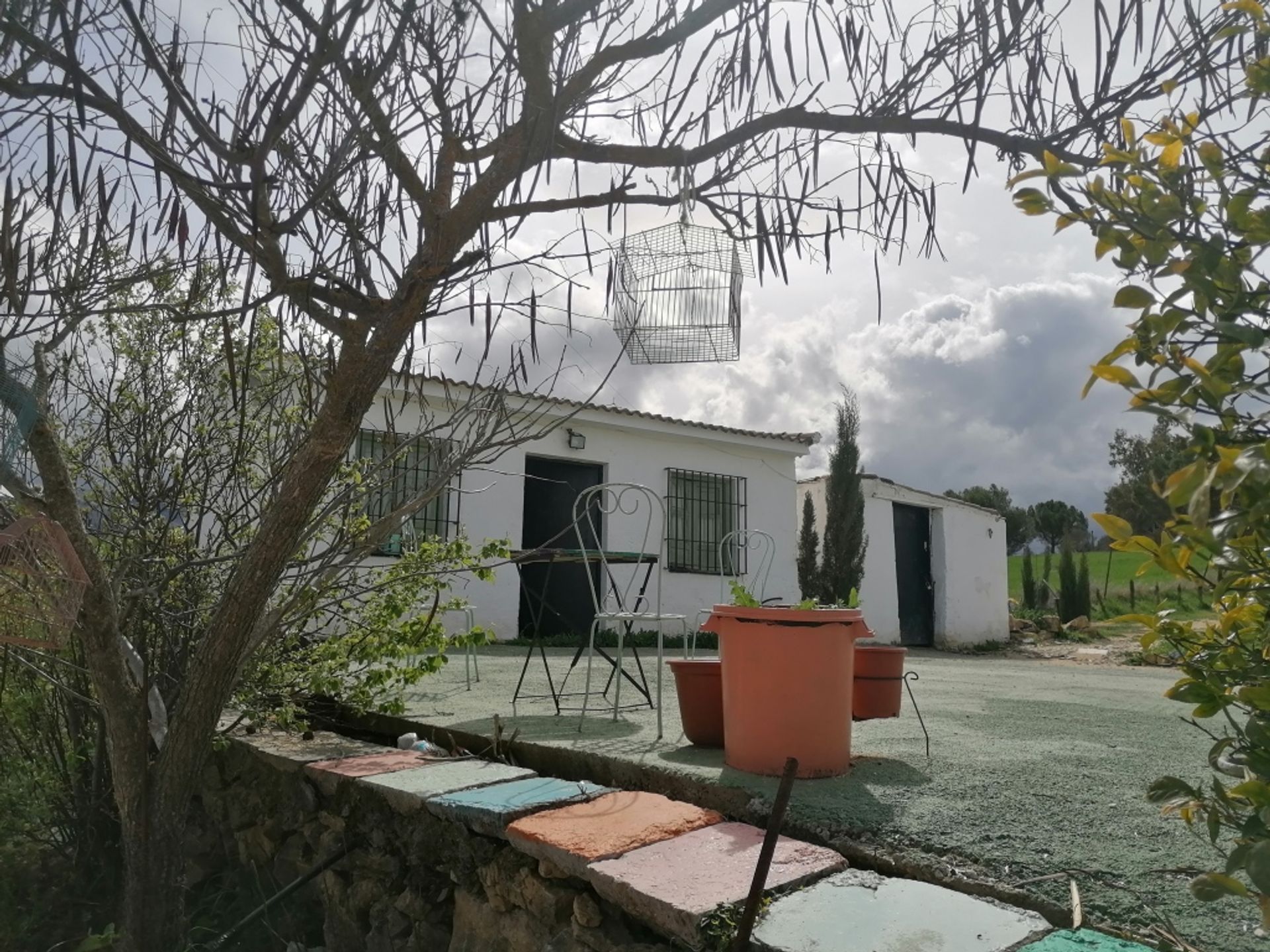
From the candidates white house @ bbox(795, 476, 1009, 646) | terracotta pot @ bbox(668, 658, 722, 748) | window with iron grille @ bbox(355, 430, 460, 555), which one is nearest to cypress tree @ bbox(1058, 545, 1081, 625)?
white house @ bbox(795, 476, 1009, 646)

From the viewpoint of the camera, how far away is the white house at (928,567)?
12.4 meters

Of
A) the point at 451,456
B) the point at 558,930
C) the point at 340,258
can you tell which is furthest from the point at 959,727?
the point at 340,258

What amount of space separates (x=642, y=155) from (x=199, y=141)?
869 mm

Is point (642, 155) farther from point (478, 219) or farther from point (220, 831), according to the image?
point (220, 831)

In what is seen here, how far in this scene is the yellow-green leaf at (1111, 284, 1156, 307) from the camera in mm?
994

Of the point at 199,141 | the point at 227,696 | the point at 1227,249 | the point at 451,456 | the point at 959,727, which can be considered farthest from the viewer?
the point at 959,727

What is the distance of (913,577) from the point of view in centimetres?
1320

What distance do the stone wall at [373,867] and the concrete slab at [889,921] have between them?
0.36 metres

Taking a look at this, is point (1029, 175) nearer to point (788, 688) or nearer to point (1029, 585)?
point (788, 688)

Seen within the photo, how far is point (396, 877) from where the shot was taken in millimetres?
2619

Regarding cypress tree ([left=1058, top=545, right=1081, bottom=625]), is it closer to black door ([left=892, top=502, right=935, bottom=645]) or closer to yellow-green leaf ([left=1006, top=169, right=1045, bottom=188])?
black door ([left=892, top=502, right=935, bottom=645])

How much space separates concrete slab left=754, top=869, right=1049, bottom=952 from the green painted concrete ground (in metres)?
0.13

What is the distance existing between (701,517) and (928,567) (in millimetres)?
4585

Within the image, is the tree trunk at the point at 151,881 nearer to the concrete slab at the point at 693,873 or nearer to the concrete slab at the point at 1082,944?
the concrete slab at the point at 693,873
